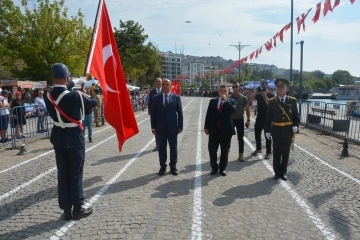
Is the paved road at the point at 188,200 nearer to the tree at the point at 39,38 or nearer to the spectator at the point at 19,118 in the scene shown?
the spectator at the point at 19,118

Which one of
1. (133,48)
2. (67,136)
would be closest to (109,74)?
(67,136)

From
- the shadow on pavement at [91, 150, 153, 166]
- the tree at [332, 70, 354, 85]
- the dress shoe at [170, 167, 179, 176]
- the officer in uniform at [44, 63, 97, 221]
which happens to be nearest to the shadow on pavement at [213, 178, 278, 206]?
the dress shoe at [170, 167, 179, 176]

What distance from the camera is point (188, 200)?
18.2 ft

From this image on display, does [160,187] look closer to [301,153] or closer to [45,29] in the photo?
[301,153]

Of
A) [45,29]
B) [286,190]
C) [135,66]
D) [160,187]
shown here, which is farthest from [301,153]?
[135,66]

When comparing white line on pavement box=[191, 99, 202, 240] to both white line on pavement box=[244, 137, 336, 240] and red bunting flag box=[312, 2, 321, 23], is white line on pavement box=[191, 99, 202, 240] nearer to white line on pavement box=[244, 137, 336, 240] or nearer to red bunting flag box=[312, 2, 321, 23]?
white line on pavement box=[244, 137, 336, 240]

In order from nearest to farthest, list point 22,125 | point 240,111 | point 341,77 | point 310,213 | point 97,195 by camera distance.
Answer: point 310,213, point 97,195, point 240,111, point 22,125, point 341,77

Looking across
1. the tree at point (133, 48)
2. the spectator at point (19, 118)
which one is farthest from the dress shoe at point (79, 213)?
the tree at point (133, 48)

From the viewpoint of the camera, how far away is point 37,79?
32.1 meters

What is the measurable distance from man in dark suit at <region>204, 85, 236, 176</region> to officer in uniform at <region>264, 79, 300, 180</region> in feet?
2.84

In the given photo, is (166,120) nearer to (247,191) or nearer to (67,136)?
(247,191)

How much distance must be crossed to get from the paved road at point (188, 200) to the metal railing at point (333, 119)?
3.80 meters

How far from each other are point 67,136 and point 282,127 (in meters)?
4.20

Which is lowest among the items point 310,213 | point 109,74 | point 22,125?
point 310,213
